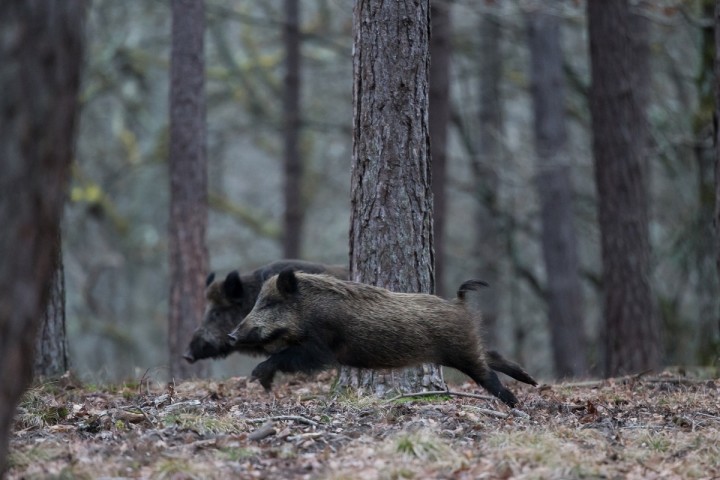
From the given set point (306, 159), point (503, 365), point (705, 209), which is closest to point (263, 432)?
point (503, 365)

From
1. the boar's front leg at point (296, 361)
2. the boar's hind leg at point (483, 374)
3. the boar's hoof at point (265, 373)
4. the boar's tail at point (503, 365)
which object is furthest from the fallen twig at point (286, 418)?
the boar's tail at point (503, 365)

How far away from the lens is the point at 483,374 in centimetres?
874

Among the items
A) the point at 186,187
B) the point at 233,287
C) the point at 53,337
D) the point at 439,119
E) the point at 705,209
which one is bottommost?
the point at 53,337

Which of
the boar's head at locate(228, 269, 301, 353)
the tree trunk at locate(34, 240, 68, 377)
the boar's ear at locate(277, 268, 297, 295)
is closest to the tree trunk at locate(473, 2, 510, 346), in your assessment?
the tree trunk at locate(34, 240, 68, 377)

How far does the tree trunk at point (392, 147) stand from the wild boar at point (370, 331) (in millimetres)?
340

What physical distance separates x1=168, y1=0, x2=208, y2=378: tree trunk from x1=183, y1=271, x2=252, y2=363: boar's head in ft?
6.15

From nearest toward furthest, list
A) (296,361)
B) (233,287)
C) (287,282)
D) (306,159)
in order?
(296,361) < (287,282) < (233,287) < (306,159)

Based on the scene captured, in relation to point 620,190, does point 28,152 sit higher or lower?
lower

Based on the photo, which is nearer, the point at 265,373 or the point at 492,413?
the point at 492,413

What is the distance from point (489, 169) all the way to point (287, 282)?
1716 centimetres

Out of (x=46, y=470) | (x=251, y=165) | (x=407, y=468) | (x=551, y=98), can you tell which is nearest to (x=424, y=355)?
(x=407, y=468)

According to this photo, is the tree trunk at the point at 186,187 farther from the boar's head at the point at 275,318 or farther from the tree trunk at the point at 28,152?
the tree trunk at the point at 28,152

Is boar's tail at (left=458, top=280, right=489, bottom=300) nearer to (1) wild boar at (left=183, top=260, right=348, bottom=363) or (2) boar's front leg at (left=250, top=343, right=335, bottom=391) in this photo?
(2) boar's front leg at (left=250, top=343, right=335, bottom=391)

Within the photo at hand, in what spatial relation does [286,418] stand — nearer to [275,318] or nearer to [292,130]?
[275,318]
